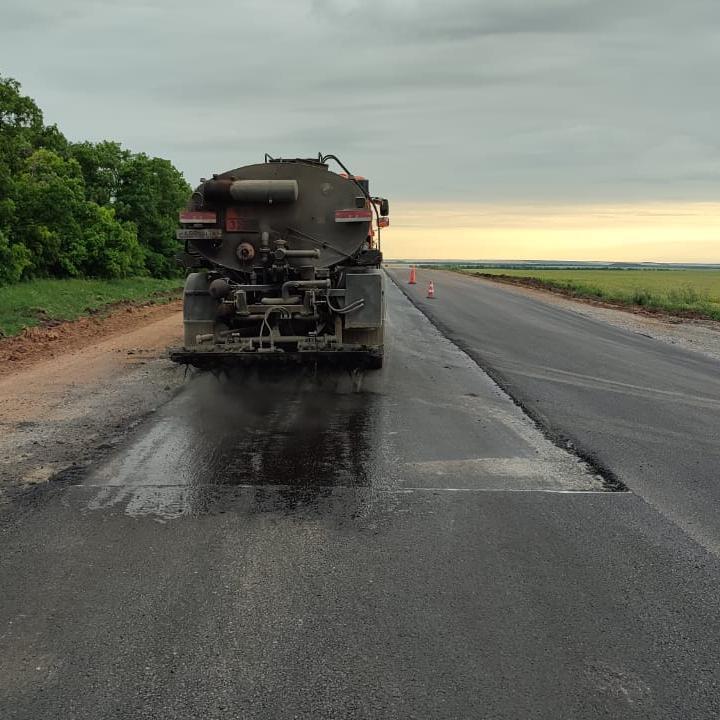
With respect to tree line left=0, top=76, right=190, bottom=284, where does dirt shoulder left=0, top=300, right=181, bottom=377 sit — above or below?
below

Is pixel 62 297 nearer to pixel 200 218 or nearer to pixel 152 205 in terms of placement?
pixel 200 218

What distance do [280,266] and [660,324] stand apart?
15.3 metres

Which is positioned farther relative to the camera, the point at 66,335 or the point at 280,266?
the point at 66,335

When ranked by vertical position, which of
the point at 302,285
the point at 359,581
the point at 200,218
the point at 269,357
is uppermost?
the point at 200,218

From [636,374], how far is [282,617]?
8870 millimetres

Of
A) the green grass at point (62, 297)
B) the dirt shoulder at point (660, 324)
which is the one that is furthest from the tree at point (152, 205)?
the dirt shoulder at point (660, 324)

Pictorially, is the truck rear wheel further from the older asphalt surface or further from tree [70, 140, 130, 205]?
tree [70, 140, 130, 205]

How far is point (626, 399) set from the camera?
880 centimetres

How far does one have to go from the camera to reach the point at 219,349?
8.06 metres

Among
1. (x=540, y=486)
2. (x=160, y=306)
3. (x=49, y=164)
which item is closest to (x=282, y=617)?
(x=540, y=486)

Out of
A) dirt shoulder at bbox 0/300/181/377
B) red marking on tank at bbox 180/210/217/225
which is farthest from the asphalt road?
dirt shoulder at bbox 0/300/181/377

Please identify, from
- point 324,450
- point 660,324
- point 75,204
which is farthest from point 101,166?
point 324,450

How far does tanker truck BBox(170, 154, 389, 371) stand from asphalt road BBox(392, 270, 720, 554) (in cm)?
239

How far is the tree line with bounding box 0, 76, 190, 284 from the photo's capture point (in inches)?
872
